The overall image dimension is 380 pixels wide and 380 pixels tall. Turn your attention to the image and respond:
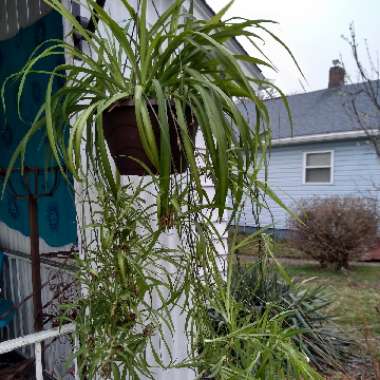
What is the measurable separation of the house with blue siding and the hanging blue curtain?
5725mm

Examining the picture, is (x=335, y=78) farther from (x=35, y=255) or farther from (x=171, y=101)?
(x=171, y=101)

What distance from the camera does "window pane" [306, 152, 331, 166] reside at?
27.1 feet

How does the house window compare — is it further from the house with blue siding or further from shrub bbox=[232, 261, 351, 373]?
shrub bbox=[232, 261, 351, 373]

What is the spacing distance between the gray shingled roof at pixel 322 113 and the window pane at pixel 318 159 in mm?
541

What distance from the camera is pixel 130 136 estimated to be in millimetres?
850

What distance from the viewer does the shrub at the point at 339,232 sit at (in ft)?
17.0

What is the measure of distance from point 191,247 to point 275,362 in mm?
388

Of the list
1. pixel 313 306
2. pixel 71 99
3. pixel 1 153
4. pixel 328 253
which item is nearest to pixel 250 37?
pixel 71 99

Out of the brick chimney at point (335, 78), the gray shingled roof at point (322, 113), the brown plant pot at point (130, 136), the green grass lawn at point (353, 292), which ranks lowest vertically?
the green grass lawn at point (353, 292)

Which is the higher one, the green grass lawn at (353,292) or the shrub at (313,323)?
the shrub at (313,323)

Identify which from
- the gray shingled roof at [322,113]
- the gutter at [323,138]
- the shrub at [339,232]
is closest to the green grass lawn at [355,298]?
the shrub at [339,232]

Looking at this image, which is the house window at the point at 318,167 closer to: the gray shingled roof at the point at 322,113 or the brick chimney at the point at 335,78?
the gray shingled roof at the point at 322,113

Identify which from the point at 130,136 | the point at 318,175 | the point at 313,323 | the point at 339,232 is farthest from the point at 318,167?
the point at 130,136

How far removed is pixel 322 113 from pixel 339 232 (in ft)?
15.7
